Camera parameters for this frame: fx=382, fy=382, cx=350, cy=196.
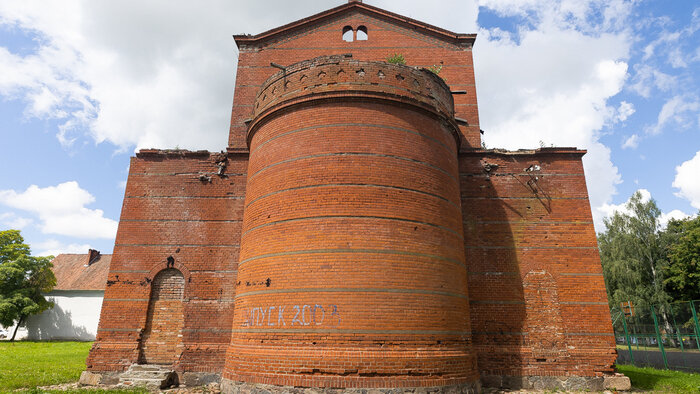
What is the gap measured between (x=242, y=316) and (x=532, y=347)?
810 centimetres

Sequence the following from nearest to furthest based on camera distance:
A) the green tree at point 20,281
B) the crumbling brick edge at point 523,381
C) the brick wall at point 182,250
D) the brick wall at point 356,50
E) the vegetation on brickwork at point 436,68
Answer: the crumbling brick edge at point 523,381 < the brick wall at point 182,250 < the vegetation on brickwork at point 436,68 < the brick wall at point 356,50 < the green tree at point 20,281

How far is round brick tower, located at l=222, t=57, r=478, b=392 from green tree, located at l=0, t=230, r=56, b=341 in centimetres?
3085

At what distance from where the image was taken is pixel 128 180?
1302cm

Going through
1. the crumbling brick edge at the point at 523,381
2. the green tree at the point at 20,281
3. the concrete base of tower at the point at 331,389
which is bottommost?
the crumbling brick edge at the point at 523,381

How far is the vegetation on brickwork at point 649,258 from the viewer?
96.4ft

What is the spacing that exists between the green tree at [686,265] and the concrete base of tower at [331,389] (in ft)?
98.7

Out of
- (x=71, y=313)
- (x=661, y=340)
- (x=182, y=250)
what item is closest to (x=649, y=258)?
(x=661, y=340)

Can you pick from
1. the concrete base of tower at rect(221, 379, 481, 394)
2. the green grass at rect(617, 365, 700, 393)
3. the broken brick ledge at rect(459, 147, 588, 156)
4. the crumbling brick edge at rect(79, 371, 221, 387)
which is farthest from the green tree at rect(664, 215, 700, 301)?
the crumbling brick edge at rect(79, 371, 221, 387)

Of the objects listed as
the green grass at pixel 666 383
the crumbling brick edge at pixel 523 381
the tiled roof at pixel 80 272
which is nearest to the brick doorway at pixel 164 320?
the crumbling brick edge at pixel 523 381

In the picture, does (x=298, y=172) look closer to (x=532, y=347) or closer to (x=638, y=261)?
(x=532, y=347)

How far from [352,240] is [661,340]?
15515mm

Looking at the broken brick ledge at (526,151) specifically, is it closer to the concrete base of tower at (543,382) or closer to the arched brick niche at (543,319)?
the arched brick niche at (543,319)

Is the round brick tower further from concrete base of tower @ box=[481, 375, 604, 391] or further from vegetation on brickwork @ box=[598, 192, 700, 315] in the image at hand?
vegetation on brickwork @ box=[598, 192, 700, 315]

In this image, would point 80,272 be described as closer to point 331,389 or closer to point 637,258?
point 331,389
